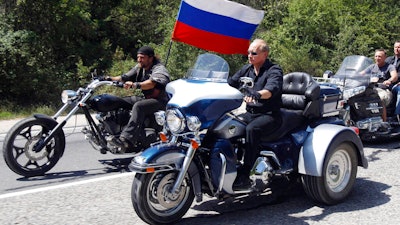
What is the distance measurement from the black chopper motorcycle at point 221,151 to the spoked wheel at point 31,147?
2449mm

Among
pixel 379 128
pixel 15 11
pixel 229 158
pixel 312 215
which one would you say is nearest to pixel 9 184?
pixel 229 158

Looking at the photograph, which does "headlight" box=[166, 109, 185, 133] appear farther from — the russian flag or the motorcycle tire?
the russian flag

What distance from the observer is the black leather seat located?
5.45 m

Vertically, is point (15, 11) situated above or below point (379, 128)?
above

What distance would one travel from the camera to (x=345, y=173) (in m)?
5.66

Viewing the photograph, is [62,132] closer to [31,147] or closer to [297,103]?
[31,147]

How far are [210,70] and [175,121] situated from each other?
0.91 m

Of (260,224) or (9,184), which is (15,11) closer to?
(9,184)

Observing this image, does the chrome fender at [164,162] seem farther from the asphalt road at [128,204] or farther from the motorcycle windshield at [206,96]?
the asphalt road at [128,204]

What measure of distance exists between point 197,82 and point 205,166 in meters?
0.84

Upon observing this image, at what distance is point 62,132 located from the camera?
682cm

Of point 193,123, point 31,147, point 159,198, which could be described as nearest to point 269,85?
point 193,123

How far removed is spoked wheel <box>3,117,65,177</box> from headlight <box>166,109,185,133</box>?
266 cm

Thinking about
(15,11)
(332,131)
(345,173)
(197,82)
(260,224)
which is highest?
(15,11)
